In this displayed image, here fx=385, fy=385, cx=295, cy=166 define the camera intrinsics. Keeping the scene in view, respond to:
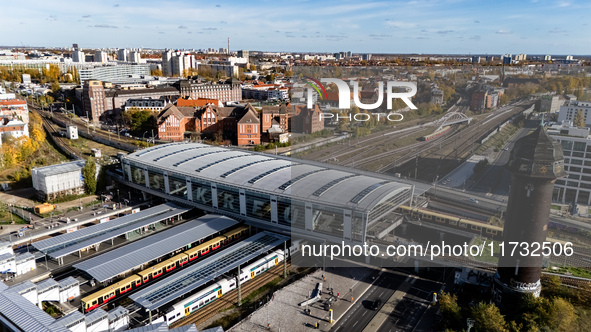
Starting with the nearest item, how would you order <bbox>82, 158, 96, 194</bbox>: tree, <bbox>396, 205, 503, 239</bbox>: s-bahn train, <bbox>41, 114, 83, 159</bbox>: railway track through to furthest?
<bbox>396, 205, 503, 239</bbox>: s-bahn train < <bbox>82, 158, 96, 194</bbox>: tree < <bbox>41, 114, 83, 159</bbox>: railway track

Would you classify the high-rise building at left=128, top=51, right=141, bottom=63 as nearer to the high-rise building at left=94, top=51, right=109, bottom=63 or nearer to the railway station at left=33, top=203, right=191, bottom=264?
the high-rise building at left=94, top=51, right=109, bottom=63

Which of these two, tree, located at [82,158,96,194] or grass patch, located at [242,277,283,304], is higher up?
tree, located at [82,158,96,194]

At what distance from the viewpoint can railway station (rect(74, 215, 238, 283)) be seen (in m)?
15.2

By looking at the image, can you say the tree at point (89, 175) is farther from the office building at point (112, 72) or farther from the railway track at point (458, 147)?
the office building at point (112, 72)

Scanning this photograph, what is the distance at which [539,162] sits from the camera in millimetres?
13281

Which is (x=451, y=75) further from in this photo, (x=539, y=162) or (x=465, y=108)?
(x=539, y=162)

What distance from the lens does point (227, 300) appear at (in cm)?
1519

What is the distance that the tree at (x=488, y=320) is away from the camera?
40.6 ft

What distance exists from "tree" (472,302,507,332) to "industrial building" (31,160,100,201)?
24378 millimetres

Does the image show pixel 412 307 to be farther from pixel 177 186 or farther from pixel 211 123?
pixel 211 123

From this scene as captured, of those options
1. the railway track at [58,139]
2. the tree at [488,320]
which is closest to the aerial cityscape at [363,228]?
the tree at [488,320]

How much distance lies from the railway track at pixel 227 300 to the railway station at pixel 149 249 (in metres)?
3.28

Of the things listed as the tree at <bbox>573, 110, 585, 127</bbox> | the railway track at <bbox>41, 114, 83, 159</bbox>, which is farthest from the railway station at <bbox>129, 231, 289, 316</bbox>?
the railway track at <bbox>41, 114, 83, 159</bbox>

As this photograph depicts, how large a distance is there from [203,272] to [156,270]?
205 cm
